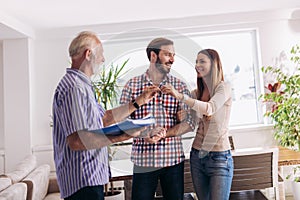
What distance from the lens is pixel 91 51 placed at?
1.25m

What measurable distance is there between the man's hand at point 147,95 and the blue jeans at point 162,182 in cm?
35

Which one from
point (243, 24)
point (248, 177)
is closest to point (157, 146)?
point (248, 177)

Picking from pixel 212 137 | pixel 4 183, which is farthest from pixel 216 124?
pixel 4 183

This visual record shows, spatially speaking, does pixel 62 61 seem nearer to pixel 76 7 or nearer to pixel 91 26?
pixel 91 26

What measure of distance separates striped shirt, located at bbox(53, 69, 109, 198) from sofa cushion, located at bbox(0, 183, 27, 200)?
0.76 m

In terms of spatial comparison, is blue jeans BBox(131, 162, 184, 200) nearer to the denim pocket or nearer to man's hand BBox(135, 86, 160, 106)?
the denim pocket

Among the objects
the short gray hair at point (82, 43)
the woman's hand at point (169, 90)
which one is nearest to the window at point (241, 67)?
the woman's hand at point (169, 90)

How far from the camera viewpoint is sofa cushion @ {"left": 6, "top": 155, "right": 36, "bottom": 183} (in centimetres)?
255

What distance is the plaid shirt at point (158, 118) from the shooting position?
136 cm

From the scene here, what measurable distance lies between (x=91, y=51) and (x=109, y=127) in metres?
0.30

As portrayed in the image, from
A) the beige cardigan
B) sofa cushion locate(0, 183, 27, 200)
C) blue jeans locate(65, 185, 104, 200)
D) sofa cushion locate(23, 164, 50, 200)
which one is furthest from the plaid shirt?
sofa cushion locate(23, 164, 50, 200)

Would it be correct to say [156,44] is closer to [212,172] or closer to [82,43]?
[82,43]

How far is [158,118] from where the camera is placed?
54.1 inches

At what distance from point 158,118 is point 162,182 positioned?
1.11 feet
